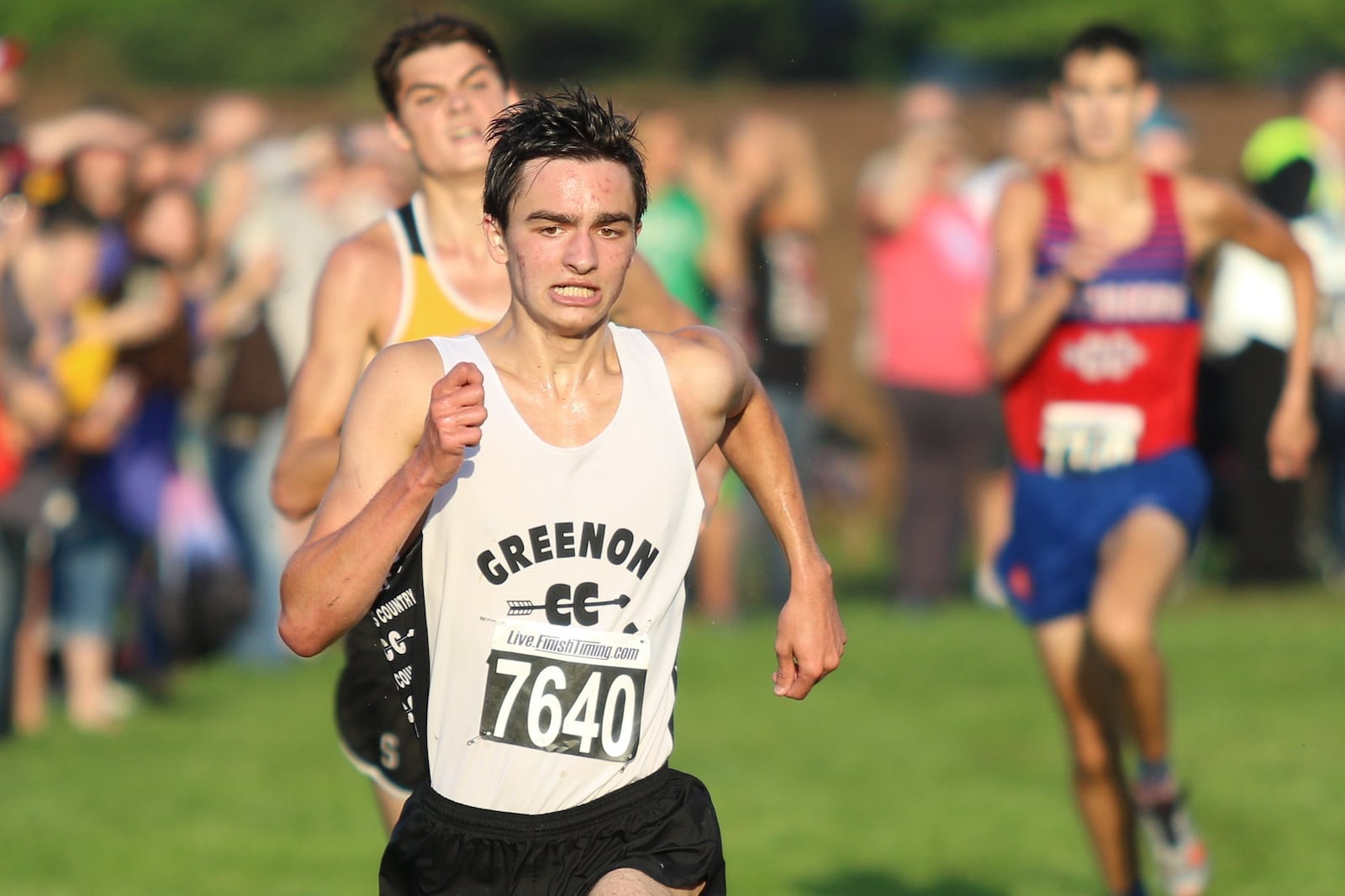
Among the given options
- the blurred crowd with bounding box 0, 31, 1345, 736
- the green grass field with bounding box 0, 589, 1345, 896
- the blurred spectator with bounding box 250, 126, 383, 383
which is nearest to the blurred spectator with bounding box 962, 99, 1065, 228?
the blurred crowd with bounding box 0, 31, 1345, 736

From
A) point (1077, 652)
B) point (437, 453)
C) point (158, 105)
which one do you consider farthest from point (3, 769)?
point (158, 105)

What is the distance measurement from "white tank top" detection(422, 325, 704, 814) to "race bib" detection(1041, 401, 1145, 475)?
9.67 ft

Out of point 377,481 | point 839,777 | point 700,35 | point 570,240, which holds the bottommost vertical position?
point 839,777

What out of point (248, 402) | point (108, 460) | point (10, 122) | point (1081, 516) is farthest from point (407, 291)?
point (248, 402)

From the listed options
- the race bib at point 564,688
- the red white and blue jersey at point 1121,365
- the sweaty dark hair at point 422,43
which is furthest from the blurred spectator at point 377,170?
the race bib at point 564,688

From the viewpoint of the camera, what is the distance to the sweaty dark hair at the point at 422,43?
5.32m

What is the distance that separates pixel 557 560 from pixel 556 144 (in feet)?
2.54

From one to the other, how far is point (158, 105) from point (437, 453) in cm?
1602

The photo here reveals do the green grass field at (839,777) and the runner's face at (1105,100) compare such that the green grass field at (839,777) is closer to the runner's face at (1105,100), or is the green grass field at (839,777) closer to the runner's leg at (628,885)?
the runner's face at (1105,100)

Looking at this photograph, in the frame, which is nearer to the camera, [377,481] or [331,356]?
[377,481]

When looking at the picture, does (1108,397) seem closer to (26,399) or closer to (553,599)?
(553,599)

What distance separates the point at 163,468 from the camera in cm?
1004

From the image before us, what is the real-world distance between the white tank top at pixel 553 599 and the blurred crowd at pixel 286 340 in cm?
549

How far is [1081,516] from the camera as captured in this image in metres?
6.68
